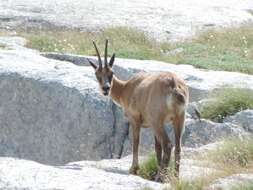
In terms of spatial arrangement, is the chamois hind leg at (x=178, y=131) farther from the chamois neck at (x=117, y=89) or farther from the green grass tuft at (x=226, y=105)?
the green grass tuft at (x=226, y=105)

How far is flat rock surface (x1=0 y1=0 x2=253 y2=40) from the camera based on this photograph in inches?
1422

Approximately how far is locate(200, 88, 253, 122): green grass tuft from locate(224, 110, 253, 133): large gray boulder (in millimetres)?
414

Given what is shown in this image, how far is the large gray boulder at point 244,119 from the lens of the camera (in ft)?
60.4

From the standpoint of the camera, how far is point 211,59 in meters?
28.1

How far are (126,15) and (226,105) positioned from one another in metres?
19.1

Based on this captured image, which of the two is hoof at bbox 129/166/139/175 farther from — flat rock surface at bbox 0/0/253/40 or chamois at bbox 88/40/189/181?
Result: flat rock surface at bbox 0/0/253/40

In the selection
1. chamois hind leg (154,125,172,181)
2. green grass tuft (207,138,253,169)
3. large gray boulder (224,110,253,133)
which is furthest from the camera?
large gray boulder (224,110,253,133)

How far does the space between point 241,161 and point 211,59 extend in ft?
46.2

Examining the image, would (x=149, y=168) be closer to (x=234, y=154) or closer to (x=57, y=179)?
(x=234, y=154)

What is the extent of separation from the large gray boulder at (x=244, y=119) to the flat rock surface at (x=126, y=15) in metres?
16.4

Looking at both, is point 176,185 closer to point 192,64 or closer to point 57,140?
point 57,140

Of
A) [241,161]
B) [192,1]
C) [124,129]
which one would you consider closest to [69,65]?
[124,129]

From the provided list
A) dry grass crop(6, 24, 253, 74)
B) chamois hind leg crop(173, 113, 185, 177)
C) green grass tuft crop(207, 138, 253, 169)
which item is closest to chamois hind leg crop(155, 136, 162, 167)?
chamois hind leg crop(173, 113, 185, 177)

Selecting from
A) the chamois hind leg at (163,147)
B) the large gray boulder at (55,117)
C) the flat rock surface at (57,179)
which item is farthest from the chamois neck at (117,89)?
the flat rock surface at (57,179)
